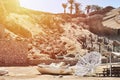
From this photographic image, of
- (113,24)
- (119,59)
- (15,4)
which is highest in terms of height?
(15,4)

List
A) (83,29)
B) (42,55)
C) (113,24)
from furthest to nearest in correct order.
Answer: (83,29) < (42,55) < (113,24)

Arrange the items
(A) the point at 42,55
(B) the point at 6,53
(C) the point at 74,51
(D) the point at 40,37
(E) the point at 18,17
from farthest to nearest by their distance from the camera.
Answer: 1. (E) the point at 18,17
2. (D) the point at 40,37
3. (C) the point at 74,51
4. (A) the point at 42,55
5. (B) the point at 6,53

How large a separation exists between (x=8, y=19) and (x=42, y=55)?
14535mm

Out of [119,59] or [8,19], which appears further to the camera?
[8,19]

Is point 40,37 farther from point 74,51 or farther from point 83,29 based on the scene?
point 83,29

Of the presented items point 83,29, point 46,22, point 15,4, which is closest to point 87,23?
point 83,29

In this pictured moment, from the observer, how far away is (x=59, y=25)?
232ft

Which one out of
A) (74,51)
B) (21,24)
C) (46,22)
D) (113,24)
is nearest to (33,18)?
(46,22)

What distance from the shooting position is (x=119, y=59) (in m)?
42.7

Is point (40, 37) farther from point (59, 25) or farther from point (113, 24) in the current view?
point (113, 24)

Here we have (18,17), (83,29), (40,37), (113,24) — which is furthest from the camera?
(83,29)

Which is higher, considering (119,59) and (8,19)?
(8,19)

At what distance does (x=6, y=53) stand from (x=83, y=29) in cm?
3203

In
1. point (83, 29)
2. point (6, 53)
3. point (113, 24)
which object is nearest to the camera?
point (113, 24)
